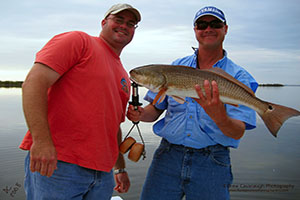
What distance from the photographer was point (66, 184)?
2707mm

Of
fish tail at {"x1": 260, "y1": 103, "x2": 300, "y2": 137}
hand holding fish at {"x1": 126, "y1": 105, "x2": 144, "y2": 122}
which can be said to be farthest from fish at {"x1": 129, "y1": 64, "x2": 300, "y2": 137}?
hand holding fish at {"x1": 126, "y1": 105, "x2": 144, "y2": 122}

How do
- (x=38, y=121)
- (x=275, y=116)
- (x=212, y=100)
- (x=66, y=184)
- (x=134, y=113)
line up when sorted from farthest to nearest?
1. (x=134, y=113)
2. (x=275, y=116)
3. (x=212, y=100)
4. (x=66, y=184)
5. (x=38, y=121)

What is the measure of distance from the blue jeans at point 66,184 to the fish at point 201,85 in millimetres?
1217

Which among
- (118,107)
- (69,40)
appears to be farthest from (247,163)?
(69,40)

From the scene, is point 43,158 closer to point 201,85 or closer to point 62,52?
point 62,52

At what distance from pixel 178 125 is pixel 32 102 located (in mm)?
1848

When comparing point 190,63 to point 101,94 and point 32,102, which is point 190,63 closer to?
point 101,94

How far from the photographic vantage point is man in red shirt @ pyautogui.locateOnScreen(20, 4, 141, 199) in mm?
2414

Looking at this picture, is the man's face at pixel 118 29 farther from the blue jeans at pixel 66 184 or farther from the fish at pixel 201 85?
the blue jeans at pixel 66 184

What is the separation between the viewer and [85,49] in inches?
112

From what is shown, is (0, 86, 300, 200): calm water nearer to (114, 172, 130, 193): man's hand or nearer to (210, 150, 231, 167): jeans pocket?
(114, 172, 130, 193): man's hand

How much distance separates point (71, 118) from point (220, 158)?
6.30 feet

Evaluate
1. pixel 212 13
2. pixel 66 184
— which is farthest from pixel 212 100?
pixel 66 184

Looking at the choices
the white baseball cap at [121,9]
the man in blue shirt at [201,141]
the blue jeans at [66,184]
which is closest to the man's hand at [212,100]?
the man in blue shirt at [201,141]
